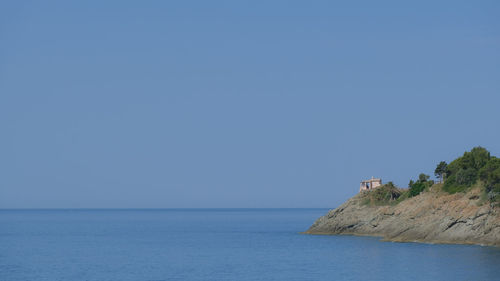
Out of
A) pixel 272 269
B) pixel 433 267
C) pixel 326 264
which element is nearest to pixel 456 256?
pixel 433 267

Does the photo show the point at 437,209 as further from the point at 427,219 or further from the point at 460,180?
the point at 460,180

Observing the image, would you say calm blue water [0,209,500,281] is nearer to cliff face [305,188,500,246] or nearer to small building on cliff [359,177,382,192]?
cliff face [305,188,500,246]

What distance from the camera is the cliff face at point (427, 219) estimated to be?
9850 centimetres

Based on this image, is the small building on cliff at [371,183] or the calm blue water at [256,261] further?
the small building on cliff at [371,183]

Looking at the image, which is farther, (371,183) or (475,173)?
(371,183)

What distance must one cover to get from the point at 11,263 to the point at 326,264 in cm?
3748

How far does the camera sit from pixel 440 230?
10425 centimetres

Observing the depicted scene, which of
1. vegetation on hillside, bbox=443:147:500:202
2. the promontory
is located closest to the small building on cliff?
the promontory

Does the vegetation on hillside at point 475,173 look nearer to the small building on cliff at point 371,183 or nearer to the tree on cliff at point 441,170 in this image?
the tree on cliff at point 441,170

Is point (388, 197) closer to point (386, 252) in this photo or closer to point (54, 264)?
point (386, 252)

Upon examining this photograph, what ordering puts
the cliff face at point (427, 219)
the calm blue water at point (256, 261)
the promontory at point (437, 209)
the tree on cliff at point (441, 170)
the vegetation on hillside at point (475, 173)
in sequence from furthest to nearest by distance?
the tree on cliff at point (441, 170) < the vegetation on hillside at point (475, 173) < the promontory at point (437, 209) < the cliff face at point (427, 219) < the calm blue water at point (256, 261)

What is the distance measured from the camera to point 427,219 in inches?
4289

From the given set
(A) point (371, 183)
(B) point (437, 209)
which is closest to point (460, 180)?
(B) point (437, 209)

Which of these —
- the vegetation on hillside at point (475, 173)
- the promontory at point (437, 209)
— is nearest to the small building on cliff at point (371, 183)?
the promontory at point (437, 209)
